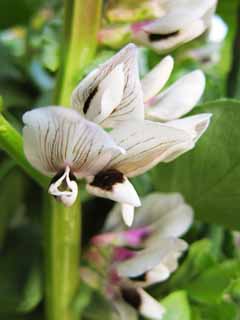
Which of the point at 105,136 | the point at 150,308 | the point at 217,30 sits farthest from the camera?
the point at 217,30

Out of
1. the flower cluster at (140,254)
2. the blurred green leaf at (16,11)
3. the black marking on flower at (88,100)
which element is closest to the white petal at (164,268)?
the flower cluster at (140,254)

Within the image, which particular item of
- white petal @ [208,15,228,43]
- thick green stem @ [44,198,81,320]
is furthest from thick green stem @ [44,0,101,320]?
white petal @ [208,15,228,43]

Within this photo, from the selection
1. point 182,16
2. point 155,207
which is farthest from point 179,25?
point 155,207

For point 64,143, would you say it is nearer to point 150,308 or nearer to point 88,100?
point 88,100

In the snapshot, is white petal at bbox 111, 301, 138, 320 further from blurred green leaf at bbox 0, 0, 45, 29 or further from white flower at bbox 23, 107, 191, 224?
blurred green leaf at bbox 0, 0, 45, 29

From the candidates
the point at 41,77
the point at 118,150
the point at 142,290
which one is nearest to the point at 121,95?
the point at 118,150

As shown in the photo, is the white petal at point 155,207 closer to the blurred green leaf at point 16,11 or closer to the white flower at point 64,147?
the white flower at point 64,147
